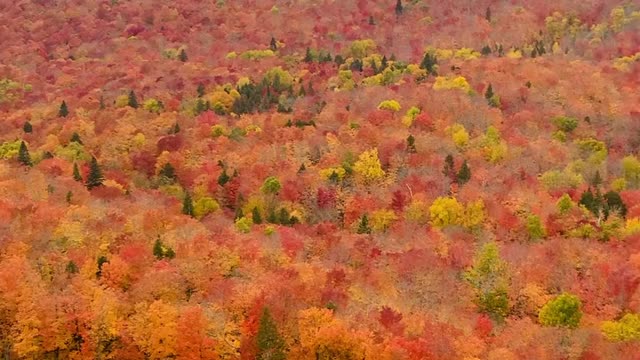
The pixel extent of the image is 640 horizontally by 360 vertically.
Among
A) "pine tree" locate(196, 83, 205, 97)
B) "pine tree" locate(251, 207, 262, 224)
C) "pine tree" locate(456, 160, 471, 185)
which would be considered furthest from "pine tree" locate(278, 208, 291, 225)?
"pine tree" locate(196, 83, 205, 97)

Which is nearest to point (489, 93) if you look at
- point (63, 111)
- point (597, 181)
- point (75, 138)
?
point (597, 181)

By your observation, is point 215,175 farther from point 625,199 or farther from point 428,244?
point 625,199

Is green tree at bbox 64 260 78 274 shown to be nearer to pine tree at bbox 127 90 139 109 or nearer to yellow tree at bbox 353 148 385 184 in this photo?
yellow tree at bbox 353 148 385 184

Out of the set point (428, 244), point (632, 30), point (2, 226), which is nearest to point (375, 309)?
point (428, 244)

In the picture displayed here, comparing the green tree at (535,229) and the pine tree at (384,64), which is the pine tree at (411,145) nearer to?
the green tree at (535,229)

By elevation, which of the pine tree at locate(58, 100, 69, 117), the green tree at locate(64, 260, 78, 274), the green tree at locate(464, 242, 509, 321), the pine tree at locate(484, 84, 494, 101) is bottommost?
the pine tree at locate(58, 100, 69, 117)

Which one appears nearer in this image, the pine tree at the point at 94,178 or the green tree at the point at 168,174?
the pine tree at the point at 94,178

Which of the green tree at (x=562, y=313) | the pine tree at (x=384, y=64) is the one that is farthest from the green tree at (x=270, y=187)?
the pine tree at (x=384, y=64)
